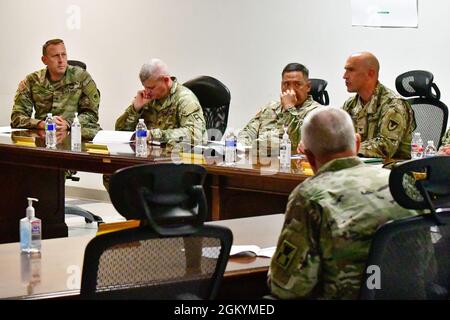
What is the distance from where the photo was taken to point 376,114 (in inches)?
204

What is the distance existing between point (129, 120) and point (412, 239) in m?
4.10

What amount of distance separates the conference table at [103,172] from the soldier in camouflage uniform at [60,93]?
1.10 ft

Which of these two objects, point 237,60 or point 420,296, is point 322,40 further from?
point 420,296

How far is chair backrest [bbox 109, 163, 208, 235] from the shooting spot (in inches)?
76.9

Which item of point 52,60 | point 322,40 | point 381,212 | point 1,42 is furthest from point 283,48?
point 381,212

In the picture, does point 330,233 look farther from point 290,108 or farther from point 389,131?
point 290,108

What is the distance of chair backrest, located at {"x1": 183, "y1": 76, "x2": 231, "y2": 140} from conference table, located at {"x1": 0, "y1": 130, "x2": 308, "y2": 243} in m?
0.77

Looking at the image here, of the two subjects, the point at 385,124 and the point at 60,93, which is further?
the point at 60,93

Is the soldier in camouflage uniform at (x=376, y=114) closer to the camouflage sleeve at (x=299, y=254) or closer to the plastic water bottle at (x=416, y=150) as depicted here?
the plastic water bottle at (x=416, y=150)

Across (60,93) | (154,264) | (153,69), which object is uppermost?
(153,69)

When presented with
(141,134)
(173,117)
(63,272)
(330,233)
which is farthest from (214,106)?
(330,233)

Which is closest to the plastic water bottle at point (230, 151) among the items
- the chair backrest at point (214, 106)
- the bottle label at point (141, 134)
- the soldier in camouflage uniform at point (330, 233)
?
the bottle label at point (141, 134)
